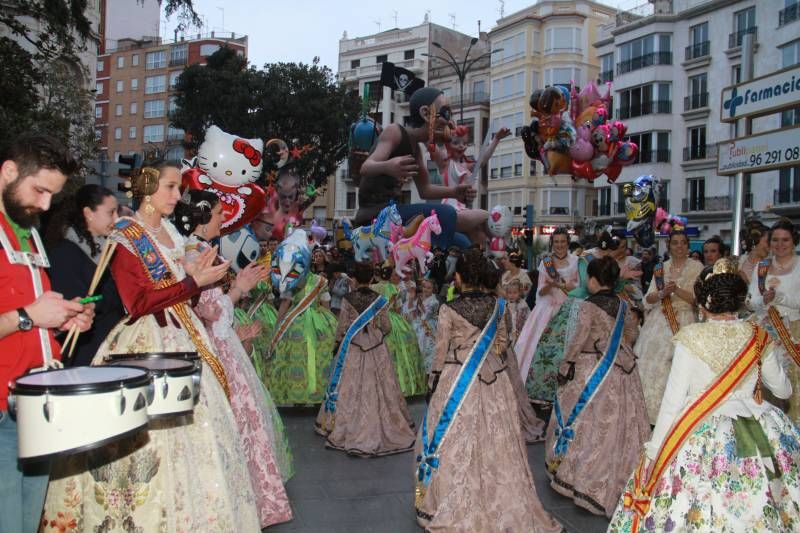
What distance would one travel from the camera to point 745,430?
11.6 feet

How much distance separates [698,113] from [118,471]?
121 ft

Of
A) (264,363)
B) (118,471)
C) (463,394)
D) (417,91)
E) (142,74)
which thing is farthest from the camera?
(142,74)

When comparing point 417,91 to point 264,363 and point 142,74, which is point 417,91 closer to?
point 264,363

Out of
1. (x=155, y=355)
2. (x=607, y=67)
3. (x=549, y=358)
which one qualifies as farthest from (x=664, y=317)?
(x=607, y=67)

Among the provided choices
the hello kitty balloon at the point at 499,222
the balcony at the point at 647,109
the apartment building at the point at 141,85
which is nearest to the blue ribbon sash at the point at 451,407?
the hello kitty balloon at the point at 499,222

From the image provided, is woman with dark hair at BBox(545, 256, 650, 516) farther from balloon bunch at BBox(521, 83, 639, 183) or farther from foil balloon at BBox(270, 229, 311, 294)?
balloon bunch at BBox(521, 83, 639, 183)

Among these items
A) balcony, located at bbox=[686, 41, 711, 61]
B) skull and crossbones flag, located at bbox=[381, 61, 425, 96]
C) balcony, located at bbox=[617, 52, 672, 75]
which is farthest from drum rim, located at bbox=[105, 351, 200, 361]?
balcony, located at bbox=[617, 52, 672, 75]

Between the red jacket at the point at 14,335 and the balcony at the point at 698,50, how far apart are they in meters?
37.7

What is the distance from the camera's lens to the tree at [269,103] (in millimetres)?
29875

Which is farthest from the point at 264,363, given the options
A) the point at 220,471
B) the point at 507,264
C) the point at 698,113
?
the point at 698,113

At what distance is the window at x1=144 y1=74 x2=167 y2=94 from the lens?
61.6m

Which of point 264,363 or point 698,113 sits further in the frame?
point 698,113

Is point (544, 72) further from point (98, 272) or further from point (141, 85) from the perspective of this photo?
point (98, 272)

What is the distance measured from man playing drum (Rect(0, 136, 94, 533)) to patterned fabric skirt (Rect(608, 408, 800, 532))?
2671 mm
